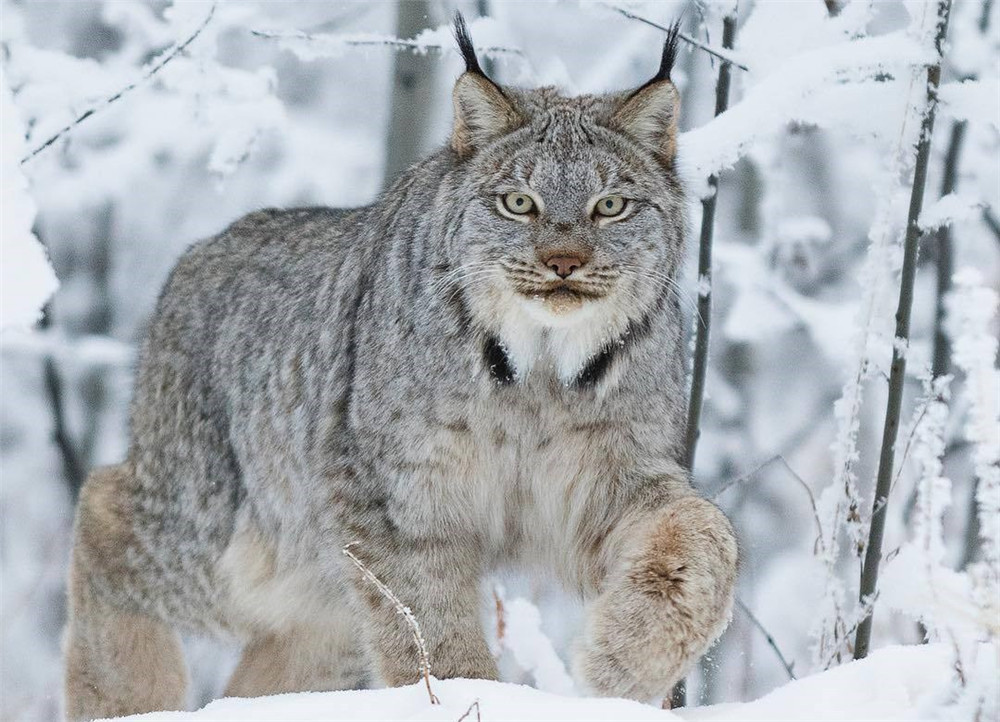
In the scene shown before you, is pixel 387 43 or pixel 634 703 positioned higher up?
pixel 387 43

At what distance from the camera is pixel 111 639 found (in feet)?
16.6

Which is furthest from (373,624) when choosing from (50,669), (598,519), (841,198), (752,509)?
(841,198)

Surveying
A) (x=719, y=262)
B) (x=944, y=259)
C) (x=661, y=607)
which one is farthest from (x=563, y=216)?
(x=719, y=262)

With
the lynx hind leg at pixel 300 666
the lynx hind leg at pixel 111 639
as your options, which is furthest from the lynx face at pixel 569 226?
the lynx hind leg at pixel 111 639

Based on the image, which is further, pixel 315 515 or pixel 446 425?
pixel 315 515

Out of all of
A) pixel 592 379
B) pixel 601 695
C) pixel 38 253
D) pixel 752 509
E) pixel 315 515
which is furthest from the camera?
pixel 752 509

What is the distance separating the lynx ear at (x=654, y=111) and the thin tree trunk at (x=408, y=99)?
8.22 ft

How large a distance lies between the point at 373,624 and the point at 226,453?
3.37 feet

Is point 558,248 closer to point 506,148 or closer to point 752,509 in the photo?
point 506,148

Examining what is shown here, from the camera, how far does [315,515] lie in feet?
14.4

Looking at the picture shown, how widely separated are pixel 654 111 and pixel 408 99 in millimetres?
2657

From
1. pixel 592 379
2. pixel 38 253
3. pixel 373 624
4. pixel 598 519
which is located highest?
pixel 38 253

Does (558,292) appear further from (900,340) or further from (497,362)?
(900,340)

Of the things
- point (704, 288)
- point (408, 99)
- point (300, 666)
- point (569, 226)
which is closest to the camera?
point (569, 226)
